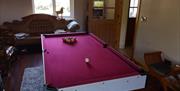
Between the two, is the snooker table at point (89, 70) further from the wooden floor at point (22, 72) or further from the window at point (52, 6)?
the window at point (52, 6)

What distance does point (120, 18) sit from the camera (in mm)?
4758

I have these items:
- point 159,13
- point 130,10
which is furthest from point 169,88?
point 130,10

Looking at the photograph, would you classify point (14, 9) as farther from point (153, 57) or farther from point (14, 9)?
point (153, 57)

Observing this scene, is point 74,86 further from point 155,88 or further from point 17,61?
point 17,61

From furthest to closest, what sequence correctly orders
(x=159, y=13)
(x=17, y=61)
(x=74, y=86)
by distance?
(x=17, y=61) < (x=159, y=13) < (x=74, y=86)

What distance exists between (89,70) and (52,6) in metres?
3.80

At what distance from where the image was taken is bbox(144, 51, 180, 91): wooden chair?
8.45 ft

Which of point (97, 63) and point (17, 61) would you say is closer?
point (97, 63)

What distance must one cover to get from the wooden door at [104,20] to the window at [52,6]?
78cm

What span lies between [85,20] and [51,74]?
3.88m

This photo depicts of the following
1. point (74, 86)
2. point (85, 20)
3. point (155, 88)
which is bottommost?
point (155, 88)

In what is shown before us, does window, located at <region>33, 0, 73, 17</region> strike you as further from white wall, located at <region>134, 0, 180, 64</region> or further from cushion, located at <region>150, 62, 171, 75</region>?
cushion, located at <region>150, 62, 171, 75</region>

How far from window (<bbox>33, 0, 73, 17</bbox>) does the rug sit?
2.15 meters

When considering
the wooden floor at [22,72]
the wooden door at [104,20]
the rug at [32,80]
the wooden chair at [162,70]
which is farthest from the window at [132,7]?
the rug at [32,80]
